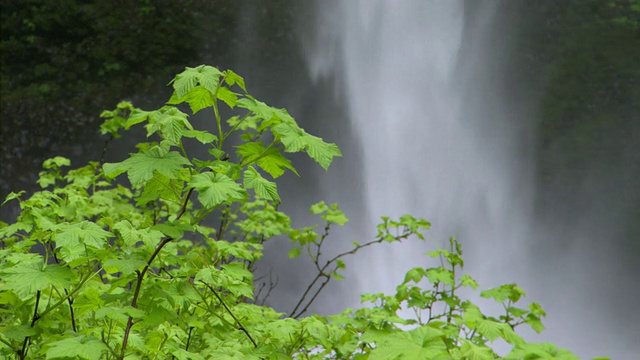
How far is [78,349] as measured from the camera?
1043 millimetres

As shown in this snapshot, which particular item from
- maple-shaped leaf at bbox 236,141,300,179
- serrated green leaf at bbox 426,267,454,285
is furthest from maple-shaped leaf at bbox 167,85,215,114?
serrated green leaf at bbox 426,267,454,285

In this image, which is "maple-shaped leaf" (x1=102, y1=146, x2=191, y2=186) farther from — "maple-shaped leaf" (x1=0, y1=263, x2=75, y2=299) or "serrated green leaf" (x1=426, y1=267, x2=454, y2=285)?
"serrated green leaf" (x1=426, y1=267, x2=454, y2=285)

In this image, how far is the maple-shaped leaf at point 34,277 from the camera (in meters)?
1.07

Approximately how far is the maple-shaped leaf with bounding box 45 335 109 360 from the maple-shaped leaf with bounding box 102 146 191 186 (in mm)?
290

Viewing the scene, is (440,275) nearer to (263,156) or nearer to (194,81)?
(263,156)

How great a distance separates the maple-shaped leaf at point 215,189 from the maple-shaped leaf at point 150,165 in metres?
0.04

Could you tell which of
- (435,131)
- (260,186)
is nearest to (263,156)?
(260,186)

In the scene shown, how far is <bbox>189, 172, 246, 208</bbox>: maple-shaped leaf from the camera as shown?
1062 millimetres

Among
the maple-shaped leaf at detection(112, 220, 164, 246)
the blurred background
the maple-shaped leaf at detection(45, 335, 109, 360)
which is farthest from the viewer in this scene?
the blurred background

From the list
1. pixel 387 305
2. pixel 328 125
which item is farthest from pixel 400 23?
pixel 387 305

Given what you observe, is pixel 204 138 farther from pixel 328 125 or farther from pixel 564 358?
pixel 328 125

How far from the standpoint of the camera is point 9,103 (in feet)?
22.5

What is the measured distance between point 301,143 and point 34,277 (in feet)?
1.77

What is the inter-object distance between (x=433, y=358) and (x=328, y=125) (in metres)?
6.38
